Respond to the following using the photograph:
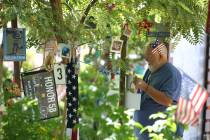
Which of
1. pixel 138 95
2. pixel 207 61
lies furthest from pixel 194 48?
pixel 138 95

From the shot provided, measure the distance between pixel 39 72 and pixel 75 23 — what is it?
43cm

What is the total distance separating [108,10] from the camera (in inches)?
134

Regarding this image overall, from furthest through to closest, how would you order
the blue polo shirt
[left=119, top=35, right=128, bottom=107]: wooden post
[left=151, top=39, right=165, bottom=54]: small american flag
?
the blue polo shirt → [left=151, top=39, right=165, bottom=54]: small american flag → [left=119, top=35, right=128, bottom=107]: wooden post

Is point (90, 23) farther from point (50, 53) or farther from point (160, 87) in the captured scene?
point (160, 87)

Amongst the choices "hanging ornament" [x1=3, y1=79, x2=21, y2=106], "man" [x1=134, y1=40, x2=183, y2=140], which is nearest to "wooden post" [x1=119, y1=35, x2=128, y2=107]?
"man" [x1=134, y1=40, x2=183, y2=140]

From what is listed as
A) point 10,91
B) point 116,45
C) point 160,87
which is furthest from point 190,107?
point 160,87

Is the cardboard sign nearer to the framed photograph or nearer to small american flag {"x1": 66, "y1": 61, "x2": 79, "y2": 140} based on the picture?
small american flag {"x1": 66, "y1": 61, "x2": 79, "y2": 140}

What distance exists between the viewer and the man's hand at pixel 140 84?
4000 millimetres

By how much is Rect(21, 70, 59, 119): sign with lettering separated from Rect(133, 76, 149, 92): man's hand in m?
0.71

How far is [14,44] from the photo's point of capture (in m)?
3.33

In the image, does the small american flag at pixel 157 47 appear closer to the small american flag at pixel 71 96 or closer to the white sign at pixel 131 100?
the white sign at pixel 131 100

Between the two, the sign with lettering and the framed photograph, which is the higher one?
the framed photograph

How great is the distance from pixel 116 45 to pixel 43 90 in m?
0.61

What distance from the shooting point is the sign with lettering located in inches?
139
